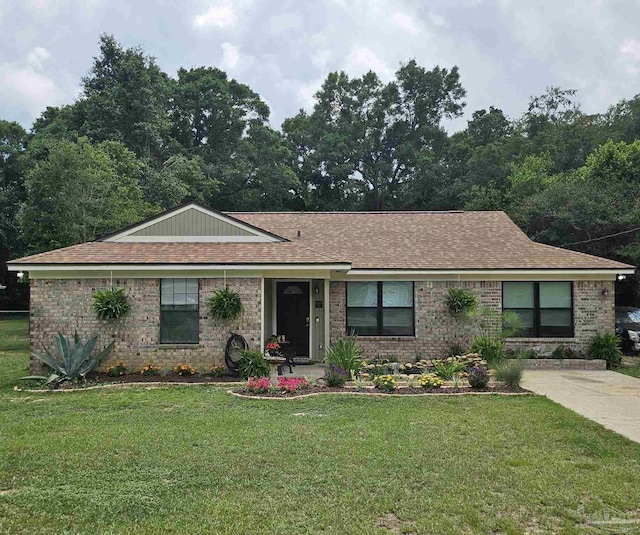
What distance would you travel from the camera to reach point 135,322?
42.0 ft

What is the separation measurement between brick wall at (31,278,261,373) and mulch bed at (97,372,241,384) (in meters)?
0.33

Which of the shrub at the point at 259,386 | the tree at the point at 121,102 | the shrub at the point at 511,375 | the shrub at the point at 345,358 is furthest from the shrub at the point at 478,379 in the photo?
the tree at the point at 121,102

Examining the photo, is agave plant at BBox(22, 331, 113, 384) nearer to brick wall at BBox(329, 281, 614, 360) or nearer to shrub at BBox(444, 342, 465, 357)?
brick wall at BBox(329, 281, 614, 360)

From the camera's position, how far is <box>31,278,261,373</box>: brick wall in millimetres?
12695

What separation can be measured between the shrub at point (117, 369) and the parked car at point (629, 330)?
14.1 m

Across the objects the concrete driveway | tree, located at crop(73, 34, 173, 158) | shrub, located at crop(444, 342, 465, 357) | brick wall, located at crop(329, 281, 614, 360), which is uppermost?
tree, located at crop(73, 34, 173, 158)

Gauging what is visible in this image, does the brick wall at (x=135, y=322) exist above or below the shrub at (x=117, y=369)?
above

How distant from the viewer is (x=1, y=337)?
78.4ft

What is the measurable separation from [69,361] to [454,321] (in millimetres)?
9484

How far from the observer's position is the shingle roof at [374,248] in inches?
512

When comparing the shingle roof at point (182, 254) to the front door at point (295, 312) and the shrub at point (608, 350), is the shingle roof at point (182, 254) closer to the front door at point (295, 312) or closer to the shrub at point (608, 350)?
the front door at point (295, 312)

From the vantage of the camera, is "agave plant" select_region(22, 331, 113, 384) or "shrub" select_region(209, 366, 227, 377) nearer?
"agave plant" select_region(22, 331, 113, 384)

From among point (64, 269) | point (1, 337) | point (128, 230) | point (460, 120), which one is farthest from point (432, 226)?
point (460, 120)

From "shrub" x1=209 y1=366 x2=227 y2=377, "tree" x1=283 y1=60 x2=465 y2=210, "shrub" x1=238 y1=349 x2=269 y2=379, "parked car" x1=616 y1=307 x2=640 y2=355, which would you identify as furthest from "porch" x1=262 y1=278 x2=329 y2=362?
"tree" x1=283 y1=60 x2=465 y2=210
